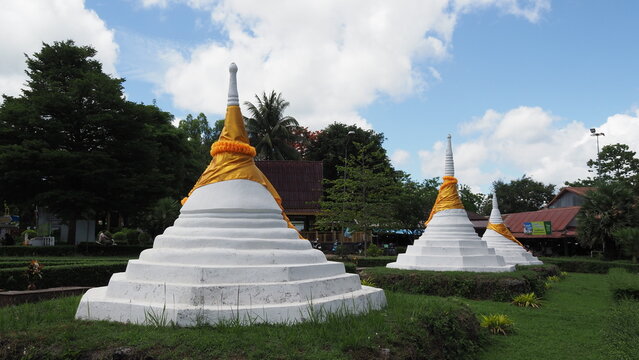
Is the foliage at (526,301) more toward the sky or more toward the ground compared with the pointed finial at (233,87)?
more toward the ground

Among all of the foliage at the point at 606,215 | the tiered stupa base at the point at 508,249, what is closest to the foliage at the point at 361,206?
the tiered stupa base at the point at 508,249

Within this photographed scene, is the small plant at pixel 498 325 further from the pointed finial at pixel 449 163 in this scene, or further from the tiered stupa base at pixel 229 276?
the pointed finial at pixel 449 163

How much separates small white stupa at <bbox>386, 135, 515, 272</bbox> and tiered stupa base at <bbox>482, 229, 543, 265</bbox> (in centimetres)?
549

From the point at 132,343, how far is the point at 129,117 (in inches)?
878

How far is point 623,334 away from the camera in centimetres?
867

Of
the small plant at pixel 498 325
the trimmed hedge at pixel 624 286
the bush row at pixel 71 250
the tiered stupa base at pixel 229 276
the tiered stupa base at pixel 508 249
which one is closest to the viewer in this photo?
the tiered stupa base at pixel 229 276

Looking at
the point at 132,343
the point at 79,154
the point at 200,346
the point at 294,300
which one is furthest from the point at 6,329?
the point at 79,154

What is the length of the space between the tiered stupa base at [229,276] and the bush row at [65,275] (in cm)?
612

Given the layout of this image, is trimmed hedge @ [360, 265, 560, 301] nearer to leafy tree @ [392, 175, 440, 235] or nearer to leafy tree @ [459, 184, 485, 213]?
leafy tree @ [392, 175, 440, 235]

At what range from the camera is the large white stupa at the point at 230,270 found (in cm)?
651

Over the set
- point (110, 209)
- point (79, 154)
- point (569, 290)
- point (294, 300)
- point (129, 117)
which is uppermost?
point (129, 117)

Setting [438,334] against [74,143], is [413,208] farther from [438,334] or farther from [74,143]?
[438,334]

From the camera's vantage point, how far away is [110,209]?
25172 mm

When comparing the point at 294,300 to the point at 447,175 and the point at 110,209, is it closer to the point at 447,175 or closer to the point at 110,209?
the point at 447,175
